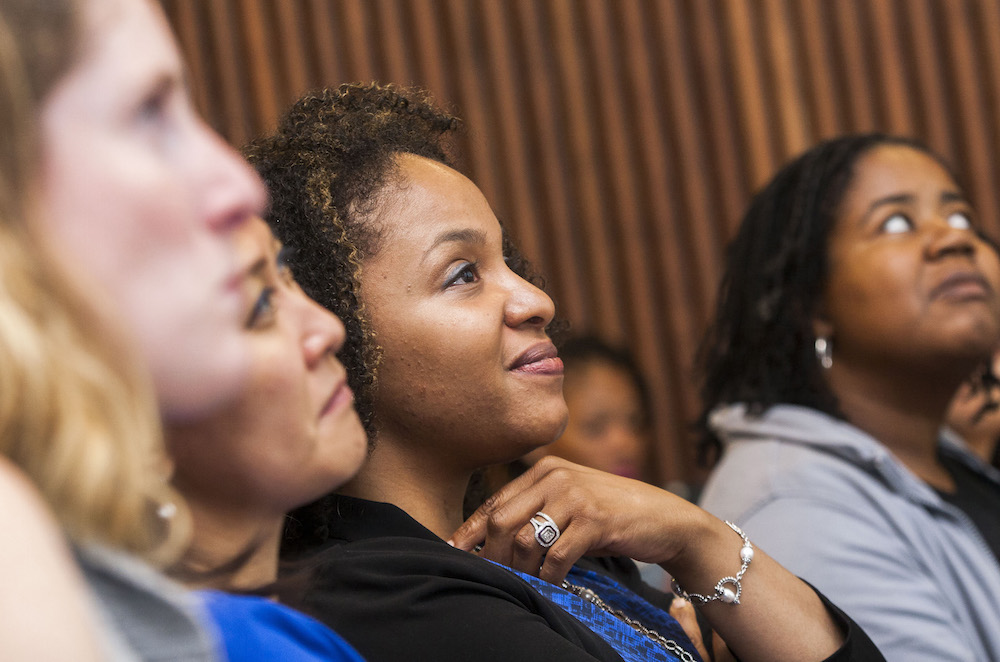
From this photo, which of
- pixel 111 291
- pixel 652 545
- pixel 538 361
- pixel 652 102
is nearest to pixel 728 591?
pixel 652 545

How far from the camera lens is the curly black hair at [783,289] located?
7.27 ft

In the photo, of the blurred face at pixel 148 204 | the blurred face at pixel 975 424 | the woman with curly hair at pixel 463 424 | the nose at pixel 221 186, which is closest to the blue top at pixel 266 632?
the blurred face at pixel 148 204

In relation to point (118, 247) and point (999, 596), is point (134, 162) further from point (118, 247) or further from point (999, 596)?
point (999, 596)

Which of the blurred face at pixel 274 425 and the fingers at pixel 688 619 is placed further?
the fingers at pixel 688 619

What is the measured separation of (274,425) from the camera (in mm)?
710

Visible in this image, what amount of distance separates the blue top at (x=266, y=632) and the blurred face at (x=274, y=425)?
7 centimetres

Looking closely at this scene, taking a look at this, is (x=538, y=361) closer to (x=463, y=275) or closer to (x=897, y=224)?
(x=463, y=275)

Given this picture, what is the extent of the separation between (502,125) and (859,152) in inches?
52.3

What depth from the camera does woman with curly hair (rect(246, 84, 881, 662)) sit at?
4.00ft

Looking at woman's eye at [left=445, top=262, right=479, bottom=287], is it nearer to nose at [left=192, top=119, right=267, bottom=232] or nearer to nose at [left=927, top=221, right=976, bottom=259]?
nose at [left=192, top=119, right=267, bottom=232]

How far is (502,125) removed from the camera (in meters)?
3.33

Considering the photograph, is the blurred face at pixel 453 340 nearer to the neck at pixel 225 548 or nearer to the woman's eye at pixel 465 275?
the woman's eye at pixel 465 275

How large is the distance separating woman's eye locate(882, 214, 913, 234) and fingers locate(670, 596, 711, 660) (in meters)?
0.99

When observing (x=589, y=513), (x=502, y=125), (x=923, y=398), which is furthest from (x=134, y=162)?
(x=502, y=125)
